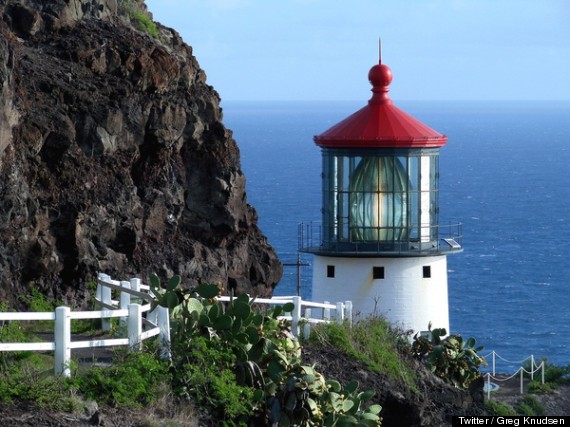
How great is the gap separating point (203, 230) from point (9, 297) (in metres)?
4.48

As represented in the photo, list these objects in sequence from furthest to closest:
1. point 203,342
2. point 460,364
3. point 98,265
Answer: point 460,364, point 98,265, point 203,342

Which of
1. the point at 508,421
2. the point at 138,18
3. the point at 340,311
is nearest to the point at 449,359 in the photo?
Result: the point at 508,421

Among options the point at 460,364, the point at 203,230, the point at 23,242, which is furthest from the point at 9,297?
the point at 460,364

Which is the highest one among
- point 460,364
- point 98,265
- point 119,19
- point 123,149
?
point 119,19

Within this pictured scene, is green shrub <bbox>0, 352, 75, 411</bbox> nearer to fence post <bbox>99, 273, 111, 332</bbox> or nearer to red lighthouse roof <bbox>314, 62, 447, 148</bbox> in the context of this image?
fence post <bbox>99, 273, 111, 332</bbox>

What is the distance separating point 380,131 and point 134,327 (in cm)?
955

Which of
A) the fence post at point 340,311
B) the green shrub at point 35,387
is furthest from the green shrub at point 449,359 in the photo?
the green shrub at point 35,387

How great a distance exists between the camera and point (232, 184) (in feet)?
72.2

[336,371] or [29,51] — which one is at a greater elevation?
[29,51]

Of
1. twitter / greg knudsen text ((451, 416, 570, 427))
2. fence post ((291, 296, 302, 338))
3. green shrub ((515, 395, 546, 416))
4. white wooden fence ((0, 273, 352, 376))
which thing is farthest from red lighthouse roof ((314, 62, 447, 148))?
white wooden fence ((0, 273, 352, 376))

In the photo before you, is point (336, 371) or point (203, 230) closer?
A: point (336, 371)

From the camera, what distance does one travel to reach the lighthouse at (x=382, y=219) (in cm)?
2359

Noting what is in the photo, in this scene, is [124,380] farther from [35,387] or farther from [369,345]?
[369,345]

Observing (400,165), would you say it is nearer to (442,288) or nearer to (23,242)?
(442,288)
